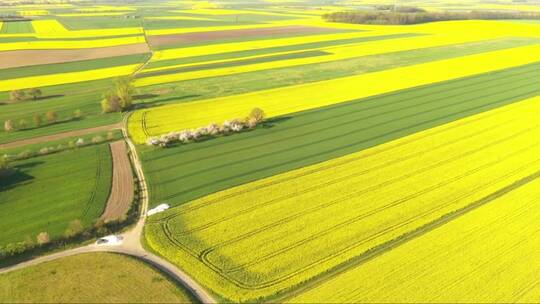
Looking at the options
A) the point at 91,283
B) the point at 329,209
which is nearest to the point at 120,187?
the point at 91,283

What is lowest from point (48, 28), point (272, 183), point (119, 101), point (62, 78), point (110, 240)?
point (110, 240)

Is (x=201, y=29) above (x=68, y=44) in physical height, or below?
above

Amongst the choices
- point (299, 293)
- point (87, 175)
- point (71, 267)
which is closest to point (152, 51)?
point (87, 175)

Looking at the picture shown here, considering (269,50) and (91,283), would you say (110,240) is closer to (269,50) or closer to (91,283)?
(91,283)

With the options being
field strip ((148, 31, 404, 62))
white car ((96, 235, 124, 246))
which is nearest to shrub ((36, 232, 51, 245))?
white car ((96, 235, 124, 246))

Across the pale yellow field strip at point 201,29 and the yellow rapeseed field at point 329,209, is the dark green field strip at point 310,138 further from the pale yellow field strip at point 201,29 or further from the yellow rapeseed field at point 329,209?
the pale yellow field strip at point 201,29

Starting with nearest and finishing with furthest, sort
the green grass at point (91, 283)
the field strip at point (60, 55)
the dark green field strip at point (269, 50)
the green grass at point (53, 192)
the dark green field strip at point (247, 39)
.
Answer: the green grass at point (91, 283) < the green grass at point (53, 192) < the field strip at point (60, 55) < the dark green field strip at point (269, 50) < the dark green field strip at point (247, 39)

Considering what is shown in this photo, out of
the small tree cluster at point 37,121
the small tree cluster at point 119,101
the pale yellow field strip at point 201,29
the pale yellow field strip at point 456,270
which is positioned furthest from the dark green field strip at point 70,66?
the pale yellow field strip at point 456,270

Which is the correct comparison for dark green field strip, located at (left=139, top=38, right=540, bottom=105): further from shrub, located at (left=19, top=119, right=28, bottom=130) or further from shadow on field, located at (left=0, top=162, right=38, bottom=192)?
shadow on field, located at (left=0, top=162, right=38, bottom=192)
